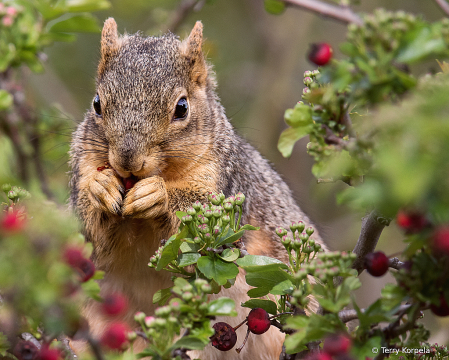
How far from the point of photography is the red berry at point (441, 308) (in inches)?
51.6

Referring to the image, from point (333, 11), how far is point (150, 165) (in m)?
1.27

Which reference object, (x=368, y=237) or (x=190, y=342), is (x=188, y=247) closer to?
(x=190, y=342)

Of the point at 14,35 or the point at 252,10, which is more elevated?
the point at 14,35

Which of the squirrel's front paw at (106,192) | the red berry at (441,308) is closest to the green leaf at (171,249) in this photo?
the squirrel's front paw at (106,192)

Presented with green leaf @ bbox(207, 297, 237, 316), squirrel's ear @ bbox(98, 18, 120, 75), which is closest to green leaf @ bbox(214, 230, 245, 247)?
green leaf @ bbox(207, 297, 237, 316)

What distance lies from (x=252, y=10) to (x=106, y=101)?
4.49 meters

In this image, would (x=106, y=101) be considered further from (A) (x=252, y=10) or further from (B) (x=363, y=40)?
(A) (x=252, y=10)

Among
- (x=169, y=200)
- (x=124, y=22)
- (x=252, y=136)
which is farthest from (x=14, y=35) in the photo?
(x=124, y=22)

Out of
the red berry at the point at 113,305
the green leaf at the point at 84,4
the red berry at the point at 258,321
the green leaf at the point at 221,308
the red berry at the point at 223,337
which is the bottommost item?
the red berry at the point at 223,337

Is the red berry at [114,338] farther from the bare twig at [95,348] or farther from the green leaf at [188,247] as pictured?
the green leaf at [188,247]

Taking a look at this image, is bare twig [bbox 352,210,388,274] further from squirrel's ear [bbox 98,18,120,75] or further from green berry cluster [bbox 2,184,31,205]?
squirrel's ear [bbox 98,18,120,75]

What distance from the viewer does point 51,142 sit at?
3.51 metres

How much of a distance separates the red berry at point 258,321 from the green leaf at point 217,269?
0.16 metres

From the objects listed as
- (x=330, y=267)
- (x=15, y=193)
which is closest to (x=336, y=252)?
(x=330, y=267)
